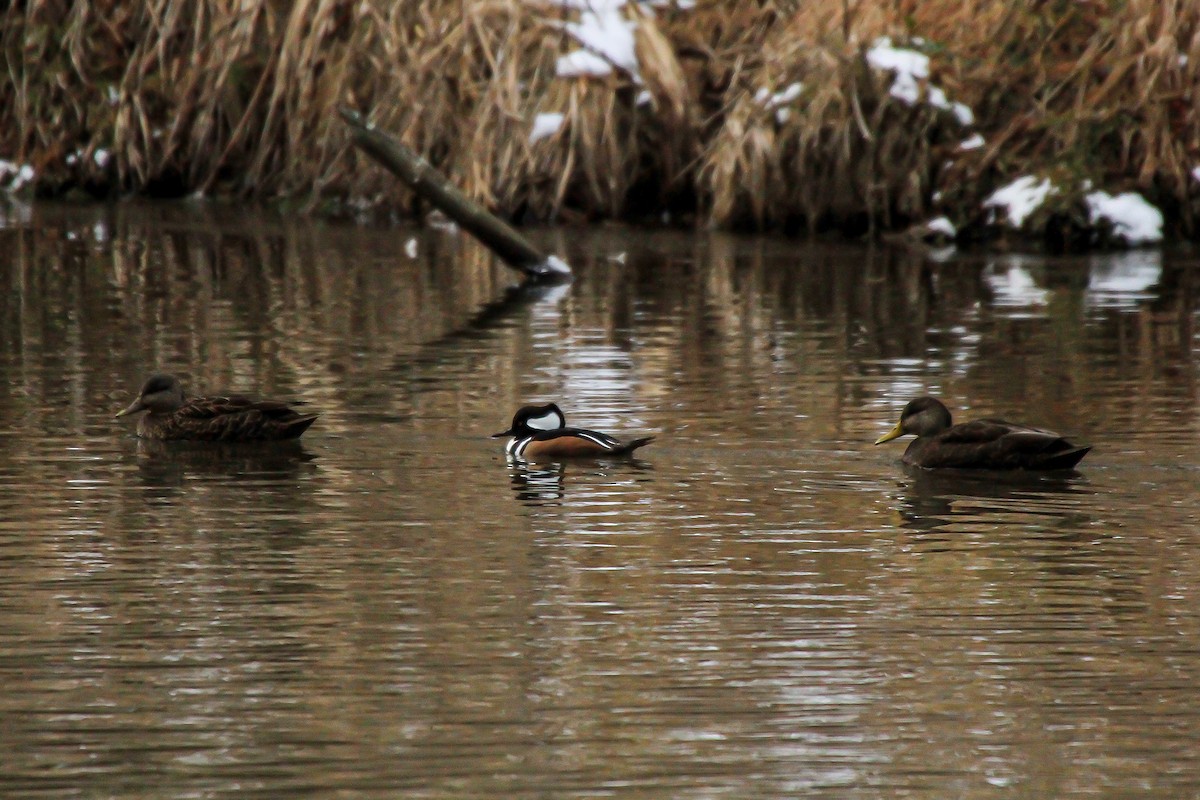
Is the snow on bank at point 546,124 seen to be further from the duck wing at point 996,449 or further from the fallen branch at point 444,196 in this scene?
the duck wing at point 996,449

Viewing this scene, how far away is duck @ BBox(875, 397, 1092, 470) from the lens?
398 inches

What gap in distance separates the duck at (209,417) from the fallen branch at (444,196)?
19.9 ft

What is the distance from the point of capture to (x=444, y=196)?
61.0 feet

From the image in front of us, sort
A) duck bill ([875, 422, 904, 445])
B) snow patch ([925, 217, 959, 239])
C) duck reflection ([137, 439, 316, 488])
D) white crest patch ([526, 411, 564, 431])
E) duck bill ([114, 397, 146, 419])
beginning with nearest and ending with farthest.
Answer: duck reflection ([137, 439, 316, 488]) < duck bill ([875, 422, 904, 445]) < white crest patch ([526, 411, 564, 431]) < duck bill ([114, 397, 146, 419]) < snow patch ([925, 217, 959, 239])

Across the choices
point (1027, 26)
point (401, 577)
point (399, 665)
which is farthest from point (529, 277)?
point (399, 665)

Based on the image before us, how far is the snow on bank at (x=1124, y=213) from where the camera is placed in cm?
2362

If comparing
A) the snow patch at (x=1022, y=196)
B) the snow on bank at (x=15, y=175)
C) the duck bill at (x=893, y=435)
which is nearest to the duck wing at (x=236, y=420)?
the duck bill at (x=893, y=435)

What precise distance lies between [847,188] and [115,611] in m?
18.1

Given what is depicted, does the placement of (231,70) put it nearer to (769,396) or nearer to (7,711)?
(769,396)

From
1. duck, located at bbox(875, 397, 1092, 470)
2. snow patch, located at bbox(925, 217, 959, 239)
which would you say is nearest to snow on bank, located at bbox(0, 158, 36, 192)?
snow patch, located at bbox(925, 217, 959, 239)

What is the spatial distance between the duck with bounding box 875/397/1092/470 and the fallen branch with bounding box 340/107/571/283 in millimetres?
7601

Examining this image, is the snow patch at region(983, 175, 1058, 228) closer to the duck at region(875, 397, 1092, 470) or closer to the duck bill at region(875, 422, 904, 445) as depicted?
the duck bill at region(875, 422, 904, 445)

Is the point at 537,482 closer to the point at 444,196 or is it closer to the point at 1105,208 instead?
the point at 444,196

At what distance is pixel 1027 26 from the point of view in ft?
79.4
